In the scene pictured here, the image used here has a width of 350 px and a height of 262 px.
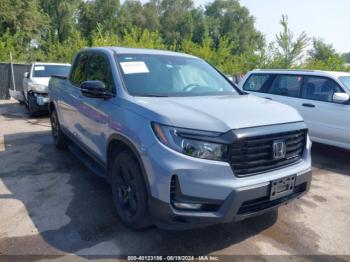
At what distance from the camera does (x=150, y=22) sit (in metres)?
53.9

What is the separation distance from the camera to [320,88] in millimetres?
6473

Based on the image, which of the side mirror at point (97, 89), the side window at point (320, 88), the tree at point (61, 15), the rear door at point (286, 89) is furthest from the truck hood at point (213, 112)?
the tree at point (61, 15)

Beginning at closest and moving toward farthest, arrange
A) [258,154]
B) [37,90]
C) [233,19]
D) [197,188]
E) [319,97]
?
[197,188], [258,154], [319,97], [37,90], [233,19]

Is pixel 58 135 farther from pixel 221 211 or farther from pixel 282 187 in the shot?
pixel 282 187

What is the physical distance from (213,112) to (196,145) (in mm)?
435

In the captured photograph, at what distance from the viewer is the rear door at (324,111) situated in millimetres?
5984

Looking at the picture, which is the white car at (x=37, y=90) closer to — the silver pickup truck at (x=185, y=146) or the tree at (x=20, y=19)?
the silver pickup truck at (x=185, y=146)

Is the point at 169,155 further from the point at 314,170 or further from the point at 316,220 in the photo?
the point at 314,170

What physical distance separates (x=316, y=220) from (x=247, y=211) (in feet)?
4.65

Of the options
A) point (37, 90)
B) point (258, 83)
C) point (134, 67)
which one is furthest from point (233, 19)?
point (134, 67)

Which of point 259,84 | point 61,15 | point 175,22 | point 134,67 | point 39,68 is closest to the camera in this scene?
point 134,67

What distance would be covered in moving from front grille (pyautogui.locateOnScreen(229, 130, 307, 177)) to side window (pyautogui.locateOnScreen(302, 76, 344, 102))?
3.50m

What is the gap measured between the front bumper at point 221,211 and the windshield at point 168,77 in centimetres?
132

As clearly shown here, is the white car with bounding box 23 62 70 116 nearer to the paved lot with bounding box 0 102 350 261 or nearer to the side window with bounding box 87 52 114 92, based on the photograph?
the paved lot with bounding box 0 102 350 261
